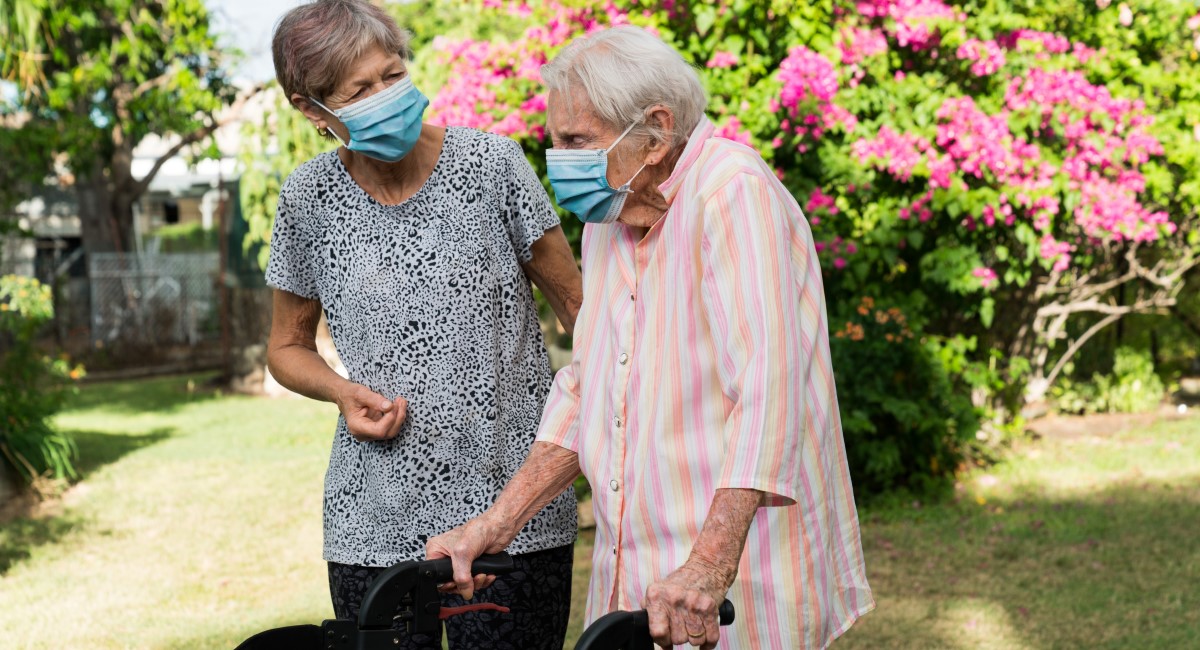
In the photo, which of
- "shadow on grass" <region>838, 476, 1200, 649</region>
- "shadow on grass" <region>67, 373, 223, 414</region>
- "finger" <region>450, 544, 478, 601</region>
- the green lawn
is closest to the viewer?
"finger" <region>450, 544, 478, 601</region>

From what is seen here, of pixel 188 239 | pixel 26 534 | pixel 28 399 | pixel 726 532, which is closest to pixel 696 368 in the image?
pixel 726 532

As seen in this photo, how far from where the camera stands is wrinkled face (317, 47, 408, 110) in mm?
2346

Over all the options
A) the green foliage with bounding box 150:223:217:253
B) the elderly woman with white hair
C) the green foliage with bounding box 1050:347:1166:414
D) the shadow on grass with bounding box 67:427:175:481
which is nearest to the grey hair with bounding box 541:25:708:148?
the elderly woman with white hair

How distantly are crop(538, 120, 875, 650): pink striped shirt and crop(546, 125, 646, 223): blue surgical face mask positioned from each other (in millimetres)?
71

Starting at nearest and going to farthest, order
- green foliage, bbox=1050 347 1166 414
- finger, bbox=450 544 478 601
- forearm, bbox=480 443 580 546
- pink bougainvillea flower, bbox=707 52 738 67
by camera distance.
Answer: finger, bbox=450 544 478 601, forearm, bbox=480 443 580 546, pink bougainvillea flower, bbox=707 52 738 67, green foliage, bbox=1050 347 1166 414

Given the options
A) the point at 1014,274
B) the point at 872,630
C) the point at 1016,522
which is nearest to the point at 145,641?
the point at 872,630

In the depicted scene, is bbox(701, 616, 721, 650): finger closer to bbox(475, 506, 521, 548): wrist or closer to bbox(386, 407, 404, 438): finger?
bbox(475, 506, 521, 548): wrist

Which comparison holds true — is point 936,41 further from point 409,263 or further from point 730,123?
point 409,263

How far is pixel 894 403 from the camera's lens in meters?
6.56

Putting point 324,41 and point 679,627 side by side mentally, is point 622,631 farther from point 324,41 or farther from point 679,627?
point 324,41

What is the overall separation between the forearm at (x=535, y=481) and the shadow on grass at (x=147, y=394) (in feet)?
36.8

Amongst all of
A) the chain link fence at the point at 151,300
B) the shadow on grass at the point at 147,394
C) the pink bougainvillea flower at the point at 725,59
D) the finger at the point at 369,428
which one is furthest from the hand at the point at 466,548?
the chain link fence at the point at 151,300

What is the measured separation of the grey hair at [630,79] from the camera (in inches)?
73.5

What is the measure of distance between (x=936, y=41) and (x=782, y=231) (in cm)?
572
